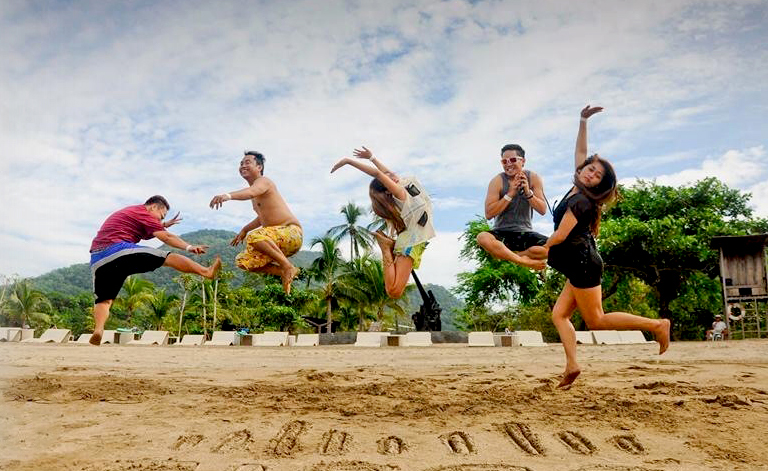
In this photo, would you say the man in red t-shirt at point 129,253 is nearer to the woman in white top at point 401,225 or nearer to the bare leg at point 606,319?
the woman in white top at point 401,225

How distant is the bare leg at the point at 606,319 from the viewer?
6.56 meters

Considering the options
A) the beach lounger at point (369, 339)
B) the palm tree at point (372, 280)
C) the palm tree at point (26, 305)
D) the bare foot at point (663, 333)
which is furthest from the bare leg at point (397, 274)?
the palm tree at point (372, 280)

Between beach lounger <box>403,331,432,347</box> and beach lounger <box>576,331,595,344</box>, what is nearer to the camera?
beach lounger <box>403,331,432,347</box>

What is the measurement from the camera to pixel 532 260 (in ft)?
22.6

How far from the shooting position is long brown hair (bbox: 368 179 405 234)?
689cm

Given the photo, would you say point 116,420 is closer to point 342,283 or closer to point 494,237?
point 494,237

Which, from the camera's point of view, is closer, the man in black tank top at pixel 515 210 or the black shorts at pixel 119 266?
the man in black tank top at pixel 515 210

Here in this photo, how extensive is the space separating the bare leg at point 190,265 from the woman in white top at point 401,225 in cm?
192

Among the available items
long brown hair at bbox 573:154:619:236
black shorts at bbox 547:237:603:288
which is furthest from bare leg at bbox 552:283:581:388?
long brown hair at bbox 573:154:619:236

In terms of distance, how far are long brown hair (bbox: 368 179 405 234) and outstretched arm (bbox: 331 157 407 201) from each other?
3.8 inches

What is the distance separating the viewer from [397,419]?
7.25m

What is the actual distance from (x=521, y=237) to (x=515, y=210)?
32 cm

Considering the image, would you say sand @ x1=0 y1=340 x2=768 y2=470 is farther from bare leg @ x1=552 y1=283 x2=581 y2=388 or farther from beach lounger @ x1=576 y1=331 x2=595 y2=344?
beach lounger @ x1=576 y1=331 x2=595 y2=344

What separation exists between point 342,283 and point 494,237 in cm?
3789
